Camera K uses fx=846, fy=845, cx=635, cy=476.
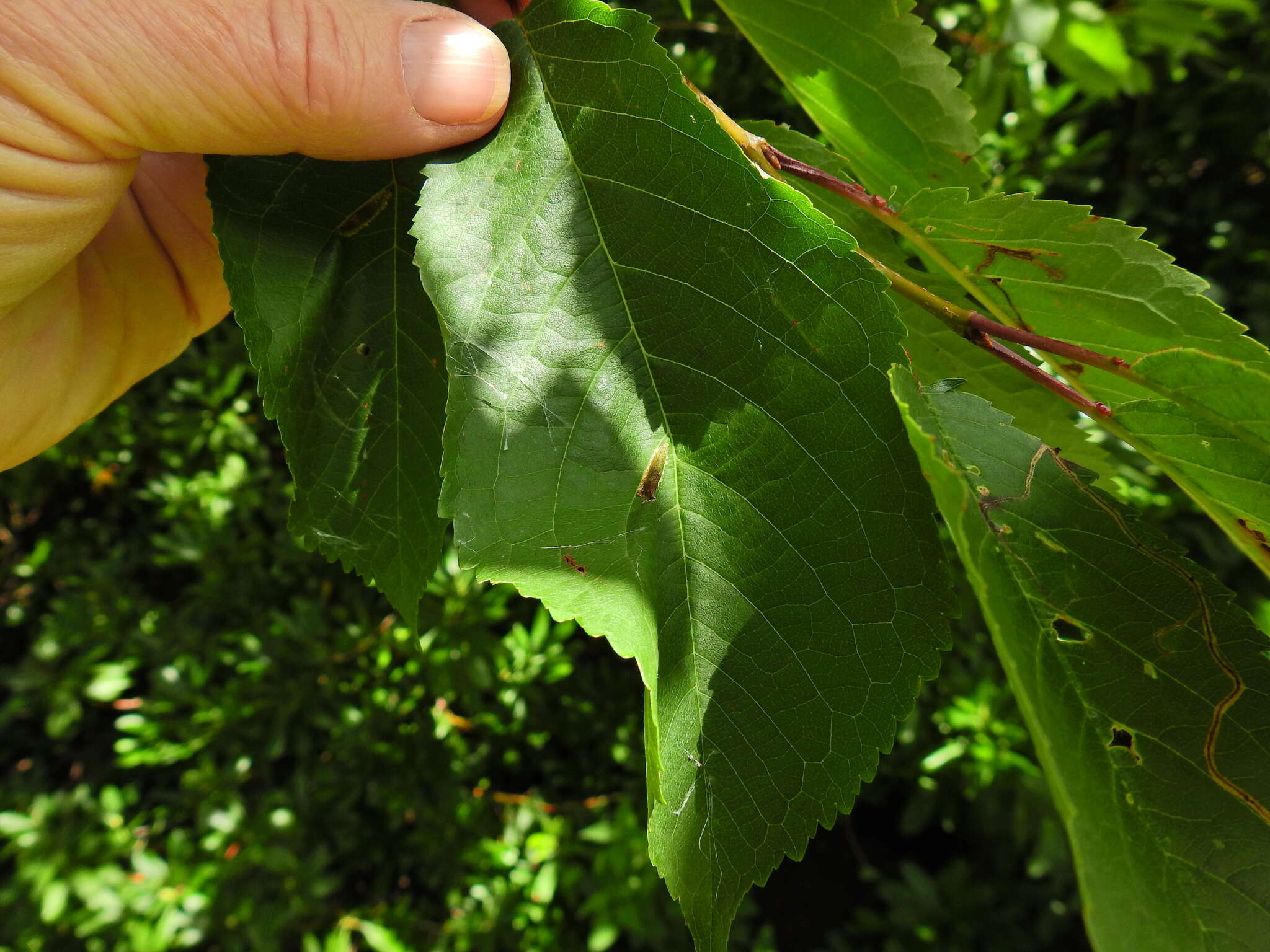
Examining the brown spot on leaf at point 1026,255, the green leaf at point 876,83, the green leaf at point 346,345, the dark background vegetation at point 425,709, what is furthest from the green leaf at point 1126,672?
the dark background vegetation at point 425,709

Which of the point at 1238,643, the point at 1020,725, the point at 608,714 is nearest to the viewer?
the point at 1238,643

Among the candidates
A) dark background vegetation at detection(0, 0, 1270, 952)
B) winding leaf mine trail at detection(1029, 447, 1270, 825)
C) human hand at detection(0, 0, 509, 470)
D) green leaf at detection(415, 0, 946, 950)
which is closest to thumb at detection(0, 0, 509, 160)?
human hand at detection(0, 0, 509, 470)

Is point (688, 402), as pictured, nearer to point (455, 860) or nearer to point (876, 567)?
point (876, 567)

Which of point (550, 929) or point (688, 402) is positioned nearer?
point (688, 402)

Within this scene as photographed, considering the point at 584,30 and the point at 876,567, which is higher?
the point at 584,30

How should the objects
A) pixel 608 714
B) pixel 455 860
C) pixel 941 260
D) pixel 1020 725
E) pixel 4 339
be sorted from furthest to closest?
1. pixel 608 714
2. pixel 455 860
3. pixel 1020 725
4. pixel 4 339
5. pixel 941 260

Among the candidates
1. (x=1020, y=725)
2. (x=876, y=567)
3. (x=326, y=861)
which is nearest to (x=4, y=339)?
(x=876, y=567)

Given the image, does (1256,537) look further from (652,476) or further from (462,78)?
(462,78)

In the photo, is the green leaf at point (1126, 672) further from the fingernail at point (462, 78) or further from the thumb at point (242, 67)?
the thumb at point (242, 67)
